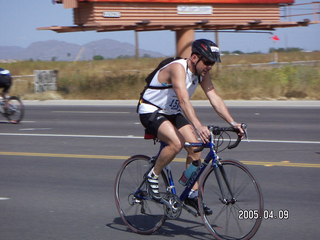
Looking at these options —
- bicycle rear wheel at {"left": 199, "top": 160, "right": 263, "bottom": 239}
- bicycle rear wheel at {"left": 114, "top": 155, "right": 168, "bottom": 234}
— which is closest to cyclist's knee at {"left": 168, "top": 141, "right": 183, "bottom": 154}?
bicycle rear wheel at {"left": 199, "top": 160, "right": 263, "bottom": 239}

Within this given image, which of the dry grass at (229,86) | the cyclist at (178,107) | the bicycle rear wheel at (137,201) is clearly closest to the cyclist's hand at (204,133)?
the cyclist at (178,107)

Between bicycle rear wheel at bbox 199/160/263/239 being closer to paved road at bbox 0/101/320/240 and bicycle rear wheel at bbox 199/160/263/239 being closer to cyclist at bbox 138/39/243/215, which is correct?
cyclist at bbox 138/39/243/215

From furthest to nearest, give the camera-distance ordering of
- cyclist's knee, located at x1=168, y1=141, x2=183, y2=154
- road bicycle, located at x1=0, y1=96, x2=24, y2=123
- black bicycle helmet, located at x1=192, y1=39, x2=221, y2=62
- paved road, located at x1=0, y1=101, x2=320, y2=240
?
road bicycle, located at x1=0, y1=96, x2=24, y2=123 → paved road, located at x1=0, y1=101, x2=320, y2=240 → cyclist's knee, located at x1=168, y1=141, x2=183, y2=154 → black bicycle helmet, located at x1=192, y1=39, x2=221, y2=62

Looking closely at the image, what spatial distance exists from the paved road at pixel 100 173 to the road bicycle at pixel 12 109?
13.1 inches

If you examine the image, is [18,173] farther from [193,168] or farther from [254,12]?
[254,12]

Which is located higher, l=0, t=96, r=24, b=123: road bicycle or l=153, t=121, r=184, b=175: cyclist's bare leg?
l=153, t=121, r=184, b=175: cyclist's bare leg

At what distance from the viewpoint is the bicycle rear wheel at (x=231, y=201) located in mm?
5691

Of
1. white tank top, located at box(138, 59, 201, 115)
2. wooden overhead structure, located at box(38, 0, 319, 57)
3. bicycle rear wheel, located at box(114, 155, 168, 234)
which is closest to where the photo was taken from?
white tank top, located at box(138, 59, 201, 115)

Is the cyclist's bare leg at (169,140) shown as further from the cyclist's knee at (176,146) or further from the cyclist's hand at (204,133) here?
the cyclist's hand at (204,133)

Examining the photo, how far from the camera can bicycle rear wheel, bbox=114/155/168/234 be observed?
650 cm

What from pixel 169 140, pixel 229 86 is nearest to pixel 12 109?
pixel 229 86

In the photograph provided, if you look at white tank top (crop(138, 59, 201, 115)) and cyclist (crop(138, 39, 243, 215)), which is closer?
cyclist (crop(138, 39, 243, 215))

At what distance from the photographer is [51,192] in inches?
335

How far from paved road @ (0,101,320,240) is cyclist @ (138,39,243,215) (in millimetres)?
812
